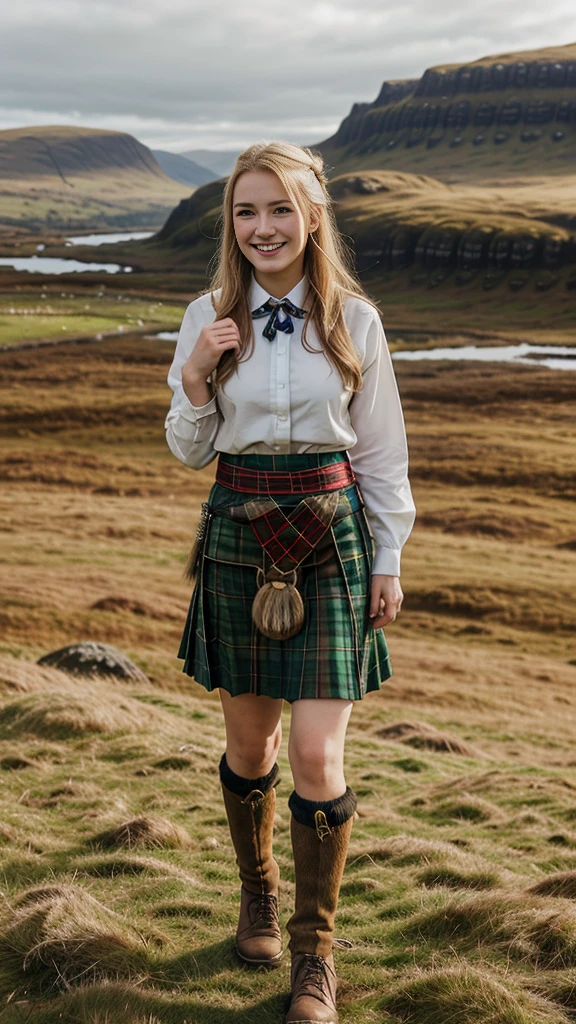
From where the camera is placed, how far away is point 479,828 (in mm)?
7609

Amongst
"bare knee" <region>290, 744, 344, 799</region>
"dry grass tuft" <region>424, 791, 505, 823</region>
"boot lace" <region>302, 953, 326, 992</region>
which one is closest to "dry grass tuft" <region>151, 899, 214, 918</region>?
"boot lace" <region>302, 953, 326, 992</region>

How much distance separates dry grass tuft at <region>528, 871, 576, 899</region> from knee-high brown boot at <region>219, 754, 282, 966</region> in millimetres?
1381

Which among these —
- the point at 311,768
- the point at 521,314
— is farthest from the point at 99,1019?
the point at 521,314

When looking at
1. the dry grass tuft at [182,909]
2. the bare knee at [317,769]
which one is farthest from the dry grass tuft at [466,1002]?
the dry grass tuft at [182,909]

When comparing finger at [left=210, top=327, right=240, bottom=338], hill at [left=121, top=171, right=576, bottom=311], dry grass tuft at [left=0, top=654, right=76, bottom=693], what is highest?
hill at [left=121, top=171, right=576, bottom=311]

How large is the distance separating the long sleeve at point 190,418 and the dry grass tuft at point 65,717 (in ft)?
17.0

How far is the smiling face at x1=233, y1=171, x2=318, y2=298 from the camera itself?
389cm

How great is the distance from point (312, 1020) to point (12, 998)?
1.14 m

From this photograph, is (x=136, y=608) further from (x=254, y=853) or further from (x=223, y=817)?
(x=254, y=853)

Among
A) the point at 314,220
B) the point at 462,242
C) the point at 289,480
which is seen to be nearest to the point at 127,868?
the point at 289,480

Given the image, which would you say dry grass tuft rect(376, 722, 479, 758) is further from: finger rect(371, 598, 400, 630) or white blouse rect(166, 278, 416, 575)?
white blouse rect(166, 278, 416, 575)

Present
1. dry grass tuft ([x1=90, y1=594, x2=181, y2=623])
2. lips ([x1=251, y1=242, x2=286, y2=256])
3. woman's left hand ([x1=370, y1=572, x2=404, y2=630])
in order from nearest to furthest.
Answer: lips ([x1=251, y1=242, x2=286, y2=256]) → woman's left hand ([x1=370, y1=572, x2=404, y2=630]) → dry grass tuft ([x1=90, y1=594, x2=181, y2=623])

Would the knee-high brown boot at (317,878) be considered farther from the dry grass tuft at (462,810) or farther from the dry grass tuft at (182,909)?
the dry grass tuft at (462,810)

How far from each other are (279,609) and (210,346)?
1.07m
